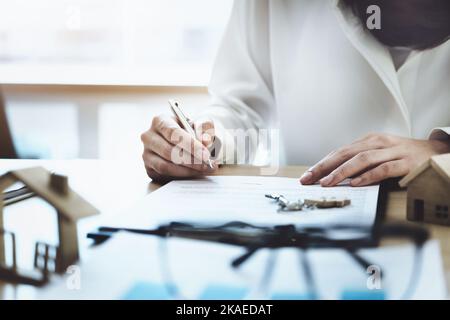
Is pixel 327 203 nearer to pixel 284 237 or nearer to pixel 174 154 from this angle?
pixel 284 237

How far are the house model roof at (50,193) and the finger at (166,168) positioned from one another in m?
0.10

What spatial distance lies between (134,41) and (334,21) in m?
1.01

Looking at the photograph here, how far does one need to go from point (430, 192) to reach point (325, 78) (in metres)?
0.50

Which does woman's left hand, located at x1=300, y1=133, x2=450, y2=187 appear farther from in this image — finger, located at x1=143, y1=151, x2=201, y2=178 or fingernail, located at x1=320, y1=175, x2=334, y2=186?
finger, located at x1=143, y1=151, x2=201, y2=178

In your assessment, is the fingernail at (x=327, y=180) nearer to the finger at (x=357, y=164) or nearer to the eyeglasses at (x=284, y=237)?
the finger at (x=357, y=164)

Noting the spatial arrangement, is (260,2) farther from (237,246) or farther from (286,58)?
(237,246)

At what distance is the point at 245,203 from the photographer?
0.49 meters

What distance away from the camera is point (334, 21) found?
2.91ft

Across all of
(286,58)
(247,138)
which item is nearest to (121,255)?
(247,138)

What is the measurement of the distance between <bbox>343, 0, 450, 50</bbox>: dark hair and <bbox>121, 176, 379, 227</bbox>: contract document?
29 centimetres

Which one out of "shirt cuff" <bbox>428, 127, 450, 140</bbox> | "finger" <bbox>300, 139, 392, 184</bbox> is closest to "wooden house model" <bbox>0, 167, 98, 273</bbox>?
"finger" <bbox>300, 139, 392, 184</bbox>

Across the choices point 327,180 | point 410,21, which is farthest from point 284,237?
point 410,21

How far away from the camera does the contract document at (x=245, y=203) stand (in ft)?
1.42
